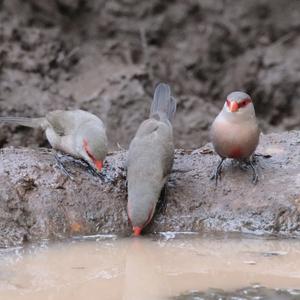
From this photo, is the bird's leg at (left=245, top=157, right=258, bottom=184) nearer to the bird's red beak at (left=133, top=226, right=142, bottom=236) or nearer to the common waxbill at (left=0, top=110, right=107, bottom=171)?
the bird's red beak at (left=133, top=226, right=142, bottom=236)

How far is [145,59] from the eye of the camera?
9656mm

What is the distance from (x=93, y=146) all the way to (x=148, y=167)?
42 cm

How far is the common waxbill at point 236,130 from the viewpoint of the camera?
591 centimetres

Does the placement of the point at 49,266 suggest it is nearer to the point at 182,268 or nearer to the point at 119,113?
the point at 182,268

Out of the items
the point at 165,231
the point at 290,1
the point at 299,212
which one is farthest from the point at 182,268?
the point at 290,1

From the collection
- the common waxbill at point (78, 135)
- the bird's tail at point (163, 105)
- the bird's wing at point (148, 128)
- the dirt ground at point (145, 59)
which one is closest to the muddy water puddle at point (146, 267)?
the common waxbill at point (78, 135)

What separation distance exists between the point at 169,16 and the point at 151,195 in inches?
173

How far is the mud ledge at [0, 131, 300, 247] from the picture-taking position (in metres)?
5.63

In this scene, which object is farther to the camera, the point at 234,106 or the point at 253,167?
the point at 253,167

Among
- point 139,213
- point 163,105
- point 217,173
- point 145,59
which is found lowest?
point 139,213

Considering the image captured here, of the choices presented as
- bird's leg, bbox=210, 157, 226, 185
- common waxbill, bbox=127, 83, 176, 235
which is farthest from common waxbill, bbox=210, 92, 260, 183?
common waxbill, bbox=127, 83, 176, 235

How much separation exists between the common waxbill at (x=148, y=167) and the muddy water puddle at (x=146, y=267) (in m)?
0.20

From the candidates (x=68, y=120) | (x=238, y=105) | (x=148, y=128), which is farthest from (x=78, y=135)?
(x=238, y=105)

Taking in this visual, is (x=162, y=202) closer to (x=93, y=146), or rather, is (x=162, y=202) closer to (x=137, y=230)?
(x=137, y=230)
